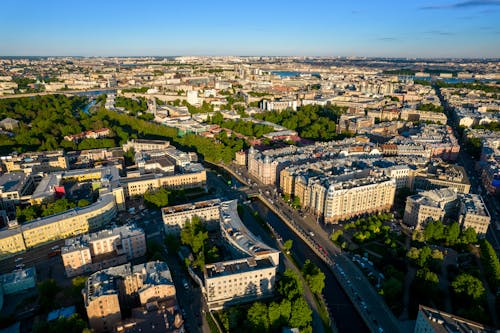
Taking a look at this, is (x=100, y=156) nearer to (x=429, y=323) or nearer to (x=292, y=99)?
(x=429, y=323)

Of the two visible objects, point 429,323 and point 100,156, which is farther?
point 100,156

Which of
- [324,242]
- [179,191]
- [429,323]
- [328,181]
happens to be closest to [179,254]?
[179,191]

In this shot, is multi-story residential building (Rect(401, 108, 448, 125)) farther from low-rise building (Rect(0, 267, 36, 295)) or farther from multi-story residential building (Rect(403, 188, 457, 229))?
low-rise building (Rect(0, 267, 36, 295))

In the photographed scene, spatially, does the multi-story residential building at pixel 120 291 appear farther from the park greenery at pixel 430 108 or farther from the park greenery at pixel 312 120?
the park greenery at pixel 430 108

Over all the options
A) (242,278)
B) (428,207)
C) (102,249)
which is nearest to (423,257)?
(428,207)

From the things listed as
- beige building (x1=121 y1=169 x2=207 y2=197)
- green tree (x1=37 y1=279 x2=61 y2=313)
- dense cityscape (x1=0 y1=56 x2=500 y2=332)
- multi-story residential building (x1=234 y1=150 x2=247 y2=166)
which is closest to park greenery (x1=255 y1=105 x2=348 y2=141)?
dense cityscape (x1=0 y1=56 x2=500 y2=332)
